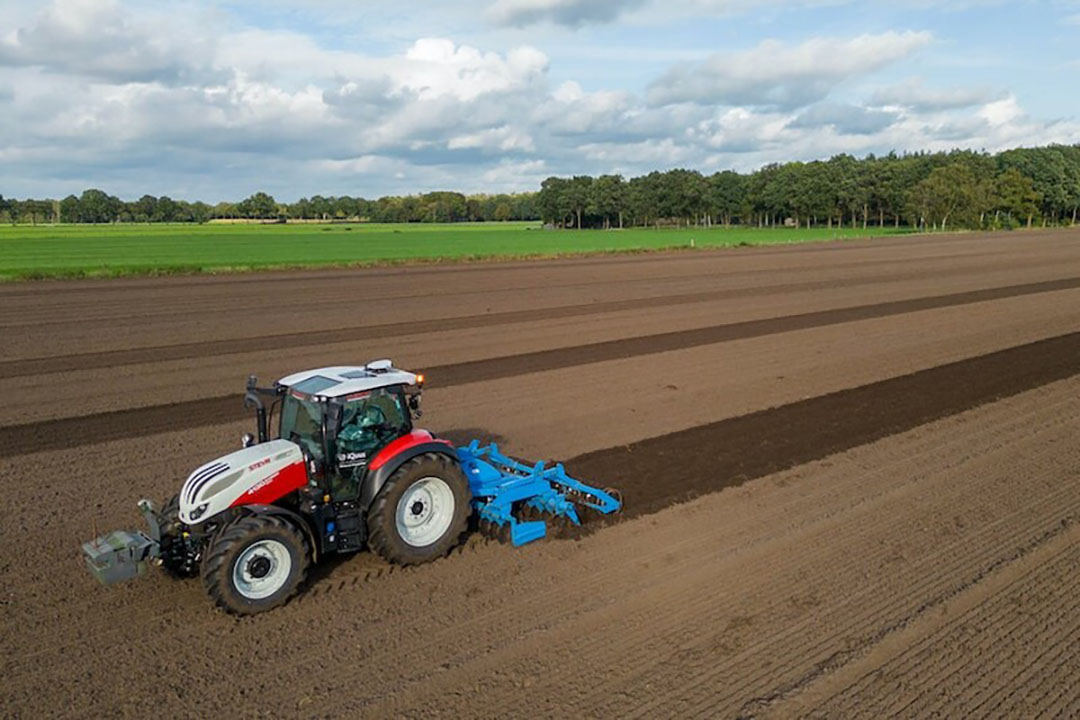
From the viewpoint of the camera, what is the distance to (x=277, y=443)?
7625mm

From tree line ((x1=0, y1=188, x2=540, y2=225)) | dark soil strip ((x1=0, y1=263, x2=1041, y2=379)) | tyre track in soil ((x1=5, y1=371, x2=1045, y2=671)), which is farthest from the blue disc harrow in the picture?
tree line ((x1=0, y1=188, x2=540, y2=225))

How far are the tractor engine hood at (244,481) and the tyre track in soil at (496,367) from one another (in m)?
6.92

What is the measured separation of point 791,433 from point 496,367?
7.70 m

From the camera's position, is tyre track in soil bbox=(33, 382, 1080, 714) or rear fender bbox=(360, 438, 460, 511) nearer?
tyre track in soil bbox=(33, 382, 1080, 714)

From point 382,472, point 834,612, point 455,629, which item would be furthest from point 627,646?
point 382,472

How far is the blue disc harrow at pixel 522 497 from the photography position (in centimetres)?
867

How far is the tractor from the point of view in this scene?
23.0 feet

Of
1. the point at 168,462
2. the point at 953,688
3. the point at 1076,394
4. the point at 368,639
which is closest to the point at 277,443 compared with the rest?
the point at 368,639

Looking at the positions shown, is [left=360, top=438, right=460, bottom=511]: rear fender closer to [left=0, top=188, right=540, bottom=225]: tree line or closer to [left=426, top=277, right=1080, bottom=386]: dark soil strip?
[left=426, top=277, right=1080, bottom=386]: dark soil strip

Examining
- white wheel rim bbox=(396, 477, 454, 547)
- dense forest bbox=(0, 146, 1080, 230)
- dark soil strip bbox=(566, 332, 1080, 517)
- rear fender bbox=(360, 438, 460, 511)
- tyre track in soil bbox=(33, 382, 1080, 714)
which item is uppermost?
dense forest bbox=(0, 146, 1080, 230)

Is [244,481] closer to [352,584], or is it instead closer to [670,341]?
[352,584]

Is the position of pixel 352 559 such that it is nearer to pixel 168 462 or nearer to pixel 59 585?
pixel 59 585

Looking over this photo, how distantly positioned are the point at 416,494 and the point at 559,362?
38.0ft

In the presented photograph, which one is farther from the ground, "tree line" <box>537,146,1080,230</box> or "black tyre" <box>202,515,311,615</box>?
"tree line" <box>537,146,1080,230</box>
